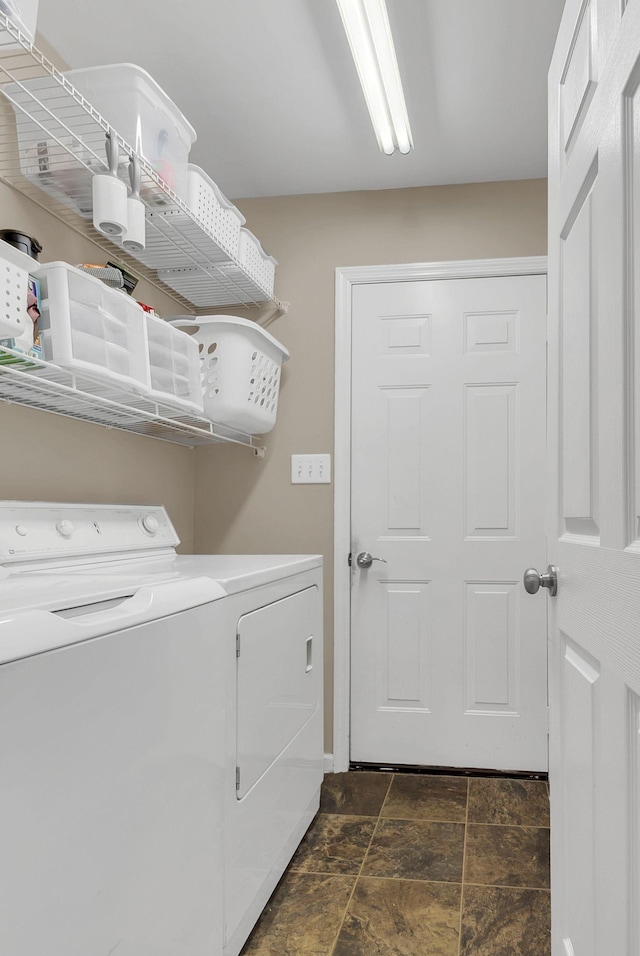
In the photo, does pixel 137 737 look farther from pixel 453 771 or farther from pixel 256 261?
pixel 453 771

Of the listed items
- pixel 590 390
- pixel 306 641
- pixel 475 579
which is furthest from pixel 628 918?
pixel 475 579

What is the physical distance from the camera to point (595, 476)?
105 cm

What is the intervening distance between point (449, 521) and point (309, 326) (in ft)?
3.22

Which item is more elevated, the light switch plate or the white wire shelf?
the white wire shelf

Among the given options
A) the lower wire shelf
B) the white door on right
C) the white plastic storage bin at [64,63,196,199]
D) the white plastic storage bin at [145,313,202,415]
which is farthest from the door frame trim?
the white door on right

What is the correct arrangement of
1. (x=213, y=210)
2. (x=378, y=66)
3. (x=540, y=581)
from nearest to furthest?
(x=540, y=581) < (x=378, y=66) < (x=213, y=210)

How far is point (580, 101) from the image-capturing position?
1.18 m

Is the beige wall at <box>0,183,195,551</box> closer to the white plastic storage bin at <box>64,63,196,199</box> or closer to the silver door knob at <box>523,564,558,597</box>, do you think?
the white plastic storage bin at <box>64,63,196,199</box>

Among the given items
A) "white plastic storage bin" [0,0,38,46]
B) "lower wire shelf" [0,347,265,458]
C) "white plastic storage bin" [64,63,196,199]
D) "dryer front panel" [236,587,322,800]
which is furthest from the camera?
"white plastic storage bin" [64,63,196,199]

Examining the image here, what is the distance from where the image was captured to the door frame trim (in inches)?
114

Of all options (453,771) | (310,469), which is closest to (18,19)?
(310,469)

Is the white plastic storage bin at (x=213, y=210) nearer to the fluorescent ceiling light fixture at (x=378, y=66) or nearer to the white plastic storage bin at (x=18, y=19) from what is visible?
the fluorescent ceiling light fixture at (x=378, y=66)

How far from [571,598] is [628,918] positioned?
0.48m

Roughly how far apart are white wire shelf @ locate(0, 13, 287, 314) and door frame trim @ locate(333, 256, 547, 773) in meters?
0.62
